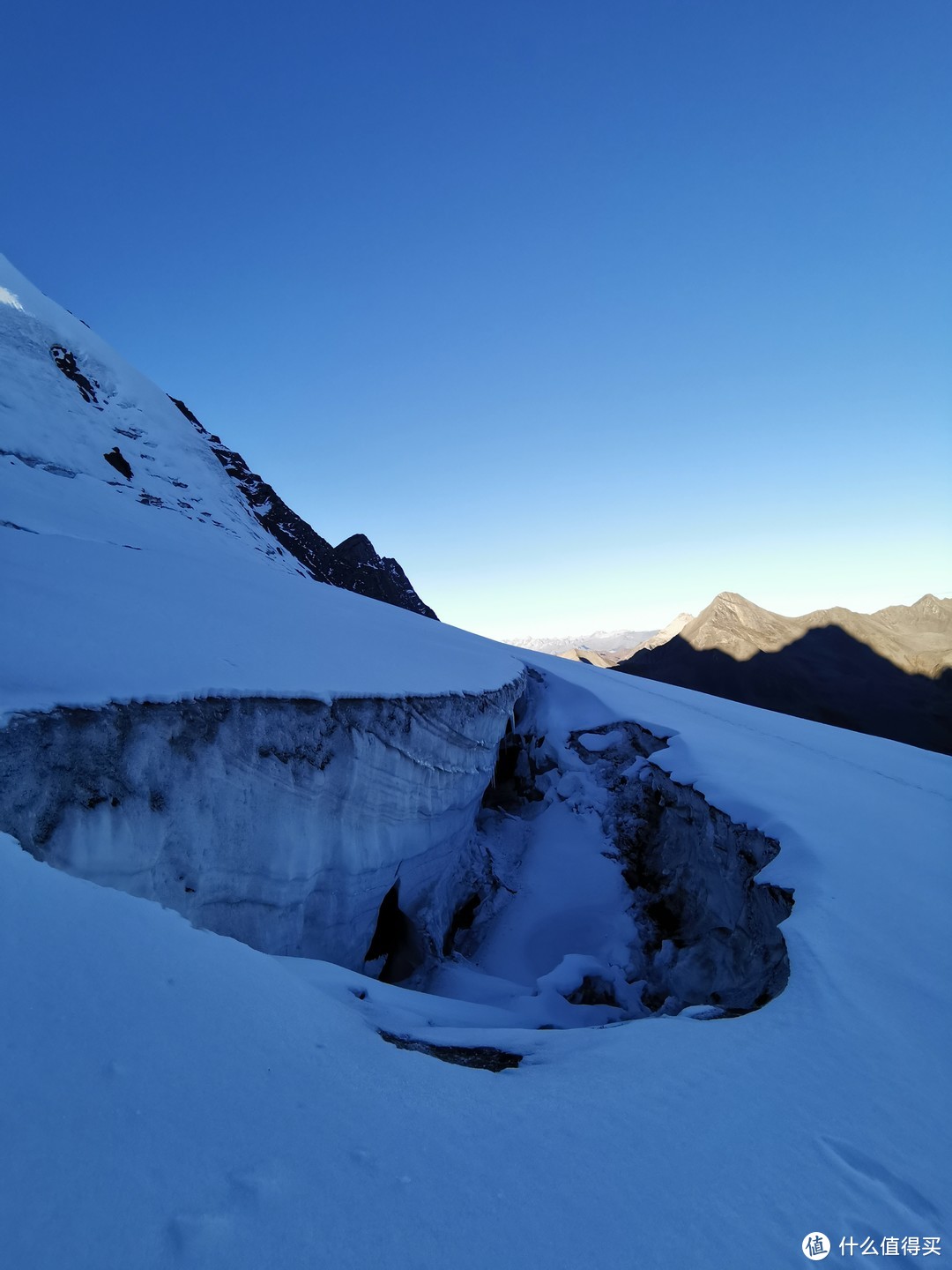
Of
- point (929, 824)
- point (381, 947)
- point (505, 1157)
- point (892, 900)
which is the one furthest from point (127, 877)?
point (929, 824)

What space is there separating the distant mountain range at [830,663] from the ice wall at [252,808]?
1188 inches

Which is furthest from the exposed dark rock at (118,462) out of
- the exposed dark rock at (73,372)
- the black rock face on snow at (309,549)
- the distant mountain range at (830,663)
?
the distant mountain range at (830,663)

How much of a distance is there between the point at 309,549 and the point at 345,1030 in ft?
102

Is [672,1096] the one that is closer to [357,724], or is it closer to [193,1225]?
[193,1225]

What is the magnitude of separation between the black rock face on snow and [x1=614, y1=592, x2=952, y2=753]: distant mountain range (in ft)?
61.8

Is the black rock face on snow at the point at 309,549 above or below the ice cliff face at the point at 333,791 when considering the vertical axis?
above

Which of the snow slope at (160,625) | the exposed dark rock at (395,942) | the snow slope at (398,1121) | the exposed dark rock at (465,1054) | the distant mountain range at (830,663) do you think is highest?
the distant mountain range at (830,663)

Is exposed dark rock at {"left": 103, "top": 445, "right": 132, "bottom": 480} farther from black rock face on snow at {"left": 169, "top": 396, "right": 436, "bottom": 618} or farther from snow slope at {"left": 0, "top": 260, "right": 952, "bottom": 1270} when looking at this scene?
snow slope at {"left": 0, "top": 260, "right": 952, "bottom": 1270}

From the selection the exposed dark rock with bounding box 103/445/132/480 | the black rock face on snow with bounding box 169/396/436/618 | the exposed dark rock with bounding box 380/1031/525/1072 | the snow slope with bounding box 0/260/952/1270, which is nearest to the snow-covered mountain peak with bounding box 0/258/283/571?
the exposed dark rock with bounding box 103/445/132/480

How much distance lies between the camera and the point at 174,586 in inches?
204

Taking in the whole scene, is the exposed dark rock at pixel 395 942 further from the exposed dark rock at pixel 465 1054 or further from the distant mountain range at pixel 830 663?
the distant mountain range at pixel 830 663

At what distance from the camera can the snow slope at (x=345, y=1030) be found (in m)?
1.44

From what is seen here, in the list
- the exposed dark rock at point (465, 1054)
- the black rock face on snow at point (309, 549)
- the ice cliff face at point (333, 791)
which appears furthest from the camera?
the black rock face on snow at point (309, 549)

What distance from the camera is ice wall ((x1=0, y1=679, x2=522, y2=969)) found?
9.40 ft
